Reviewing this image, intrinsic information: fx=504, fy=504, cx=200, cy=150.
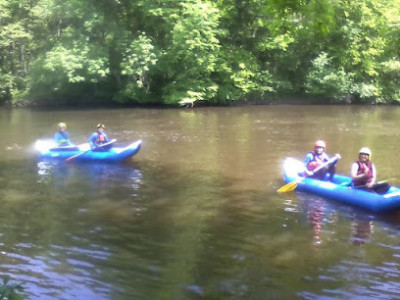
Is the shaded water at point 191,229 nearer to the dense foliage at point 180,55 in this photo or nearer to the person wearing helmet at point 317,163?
the person wearing helmet at point 317,163

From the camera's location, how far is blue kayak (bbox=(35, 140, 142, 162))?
42.5 feet

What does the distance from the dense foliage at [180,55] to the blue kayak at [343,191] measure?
51.8 ft

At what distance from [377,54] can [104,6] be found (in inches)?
603

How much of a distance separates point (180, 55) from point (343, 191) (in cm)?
1832

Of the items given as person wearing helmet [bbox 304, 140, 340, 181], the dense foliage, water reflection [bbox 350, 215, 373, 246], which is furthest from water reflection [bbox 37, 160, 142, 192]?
the dense foliage

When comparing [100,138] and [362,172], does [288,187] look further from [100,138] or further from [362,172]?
[100,138]

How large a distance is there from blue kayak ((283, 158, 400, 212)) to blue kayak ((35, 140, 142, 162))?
4140 millimetres

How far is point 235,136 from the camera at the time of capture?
1686cm

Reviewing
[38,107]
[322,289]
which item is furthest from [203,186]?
[38,107]

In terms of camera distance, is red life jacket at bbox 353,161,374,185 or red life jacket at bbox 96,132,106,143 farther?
red life jacket at bbox 96,132,106,143

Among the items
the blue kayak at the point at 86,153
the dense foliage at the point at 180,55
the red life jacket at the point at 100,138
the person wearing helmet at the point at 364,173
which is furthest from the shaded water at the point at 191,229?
the dense foliage at the point at 180,55

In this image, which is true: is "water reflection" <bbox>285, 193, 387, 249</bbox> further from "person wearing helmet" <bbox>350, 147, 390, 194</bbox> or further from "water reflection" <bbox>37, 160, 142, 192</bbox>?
"water reflection" <bbox>37, 160, 142, 192</bbox>

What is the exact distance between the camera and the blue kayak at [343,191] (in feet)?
28.2

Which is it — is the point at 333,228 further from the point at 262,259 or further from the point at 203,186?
the point at 203,186
